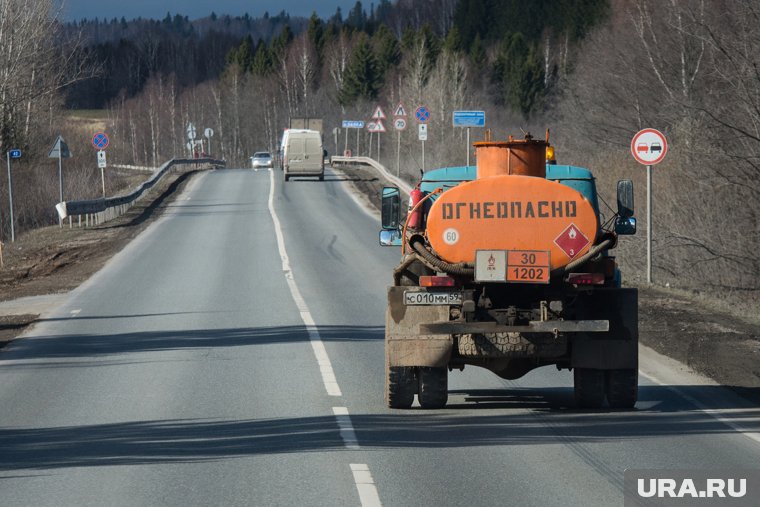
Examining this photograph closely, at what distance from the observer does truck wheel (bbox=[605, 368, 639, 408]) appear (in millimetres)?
11109

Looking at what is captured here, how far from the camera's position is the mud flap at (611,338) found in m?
11.0

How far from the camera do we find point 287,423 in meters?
10.6

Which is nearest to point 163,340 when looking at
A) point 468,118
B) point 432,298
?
point 432,298

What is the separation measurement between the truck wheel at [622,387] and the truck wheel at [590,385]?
0.08m

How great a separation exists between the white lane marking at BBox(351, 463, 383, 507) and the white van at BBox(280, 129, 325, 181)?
4615cm

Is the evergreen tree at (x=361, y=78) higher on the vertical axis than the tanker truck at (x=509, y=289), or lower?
higher

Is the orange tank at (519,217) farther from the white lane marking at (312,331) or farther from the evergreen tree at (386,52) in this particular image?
the evergreen tree at (386,52)

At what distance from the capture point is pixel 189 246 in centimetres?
3119

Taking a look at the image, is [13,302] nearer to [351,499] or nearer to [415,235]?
[415,235]

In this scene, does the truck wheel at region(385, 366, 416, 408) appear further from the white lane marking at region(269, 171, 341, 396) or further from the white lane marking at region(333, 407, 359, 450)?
the white lane marking at region(269, 171, 341, 396)

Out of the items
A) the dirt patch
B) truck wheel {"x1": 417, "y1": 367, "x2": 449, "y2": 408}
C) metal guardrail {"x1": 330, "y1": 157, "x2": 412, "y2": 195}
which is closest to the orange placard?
truck wheel {"x1": 417, "y1": 367, "x2": 449, "y2": 408}

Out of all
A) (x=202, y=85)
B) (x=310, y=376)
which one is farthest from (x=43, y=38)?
(x=202, y=85)

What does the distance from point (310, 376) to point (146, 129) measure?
454ft

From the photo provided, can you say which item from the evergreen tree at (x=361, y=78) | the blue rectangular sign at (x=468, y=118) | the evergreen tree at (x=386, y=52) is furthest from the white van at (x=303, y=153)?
the evergreen tree at (x=386, y=52)
